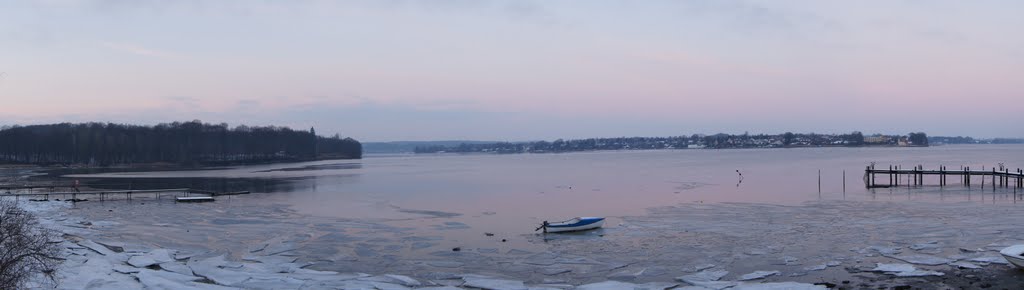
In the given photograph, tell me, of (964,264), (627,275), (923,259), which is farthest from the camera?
(923,259)

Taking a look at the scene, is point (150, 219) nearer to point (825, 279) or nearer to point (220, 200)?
point (220, 200)

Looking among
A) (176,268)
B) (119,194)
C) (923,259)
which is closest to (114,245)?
(176,268)

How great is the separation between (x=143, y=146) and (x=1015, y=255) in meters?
128

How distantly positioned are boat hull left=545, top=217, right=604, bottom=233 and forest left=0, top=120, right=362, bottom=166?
108 metres

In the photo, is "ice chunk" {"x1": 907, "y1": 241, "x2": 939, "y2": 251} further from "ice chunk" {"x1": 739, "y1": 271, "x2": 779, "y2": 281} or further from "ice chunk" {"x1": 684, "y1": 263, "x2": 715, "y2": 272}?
"ice chunk" {"x1": 684, "y1": 263, "x2": 715, "y2": 272}

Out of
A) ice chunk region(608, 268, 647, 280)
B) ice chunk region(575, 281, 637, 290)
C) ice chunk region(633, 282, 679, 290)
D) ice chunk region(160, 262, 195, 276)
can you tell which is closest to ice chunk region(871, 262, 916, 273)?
ice chunk region(633, 282, 679, 290)

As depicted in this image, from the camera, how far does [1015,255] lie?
1669cm

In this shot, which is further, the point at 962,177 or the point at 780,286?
the point at 962,177

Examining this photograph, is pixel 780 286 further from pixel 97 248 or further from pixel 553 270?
pixel 97 248

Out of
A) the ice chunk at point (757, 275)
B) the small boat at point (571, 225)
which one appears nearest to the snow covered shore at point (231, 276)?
the ice chunk at point (757, 275)

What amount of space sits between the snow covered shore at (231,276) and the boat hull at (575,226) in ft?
28.9

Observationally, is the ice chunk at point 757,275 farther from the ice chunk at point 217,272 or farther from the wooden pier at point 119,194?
the wooden pier at point 119,194

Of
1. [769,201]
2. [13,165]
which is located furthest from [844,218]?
[13,165]

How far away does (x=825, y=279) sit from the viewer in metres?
16.7
